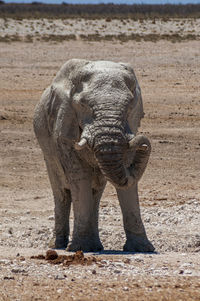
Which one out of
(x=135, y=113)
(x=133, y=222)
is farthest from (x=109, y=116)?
(x=133, y=222)

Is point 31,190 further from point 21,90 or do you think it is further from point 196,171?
point 21,90

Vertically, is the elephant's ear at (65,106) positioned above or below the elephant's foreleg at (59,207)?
above

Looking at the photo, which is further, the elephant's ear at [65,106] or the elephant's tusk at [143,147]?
the elephant's ear at [65,106]

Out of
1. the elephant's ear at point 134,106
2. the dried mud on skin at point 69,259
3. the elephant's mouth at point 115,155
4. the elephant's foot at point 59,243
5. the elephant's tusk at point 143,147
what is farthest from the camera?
the elephant's foot at point 59,243

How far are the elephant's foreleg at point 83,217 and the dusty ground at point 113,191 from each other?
257mm

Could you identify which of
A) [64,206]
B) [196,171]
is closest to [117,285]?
[64,206]

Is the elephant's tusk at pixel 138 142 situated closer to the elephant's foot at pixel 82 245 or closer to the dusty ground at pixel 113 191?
the dusty ground at pixel 113 191

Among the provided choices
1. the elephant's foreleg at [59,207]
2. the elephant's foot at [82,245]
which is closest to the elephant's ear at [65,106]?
the elephant's foreleg at [59,207]

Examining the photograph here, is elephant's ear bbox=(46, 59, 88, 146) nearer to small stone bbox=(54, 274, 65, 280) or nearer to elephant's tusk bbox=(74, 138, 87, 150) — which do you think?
elephant's tusk bbox=(74, 138, 87, 150)

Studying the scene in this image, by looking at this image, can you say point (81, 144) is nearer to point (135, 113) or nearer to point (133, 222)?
point (135, 113)

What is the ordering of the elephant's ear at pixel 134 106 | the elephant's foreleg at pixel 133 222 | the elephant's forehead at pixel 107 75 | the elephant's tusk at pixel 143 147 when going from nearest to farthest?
the elephant's tusk at pixel 143 147, the elephant's forehead at pixel 107 75, the elephant's ear at pixel 134 106, the elephant's foreleg at pixel 133 222

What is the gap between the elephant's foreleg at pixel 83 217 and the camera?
10055mm

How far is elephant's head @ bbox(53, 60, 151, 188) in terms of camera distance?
899 cm

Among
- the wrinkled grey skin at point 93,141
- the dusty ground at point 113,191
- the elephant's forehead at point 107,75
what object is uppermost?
the elephant's forehead at point 107,75
